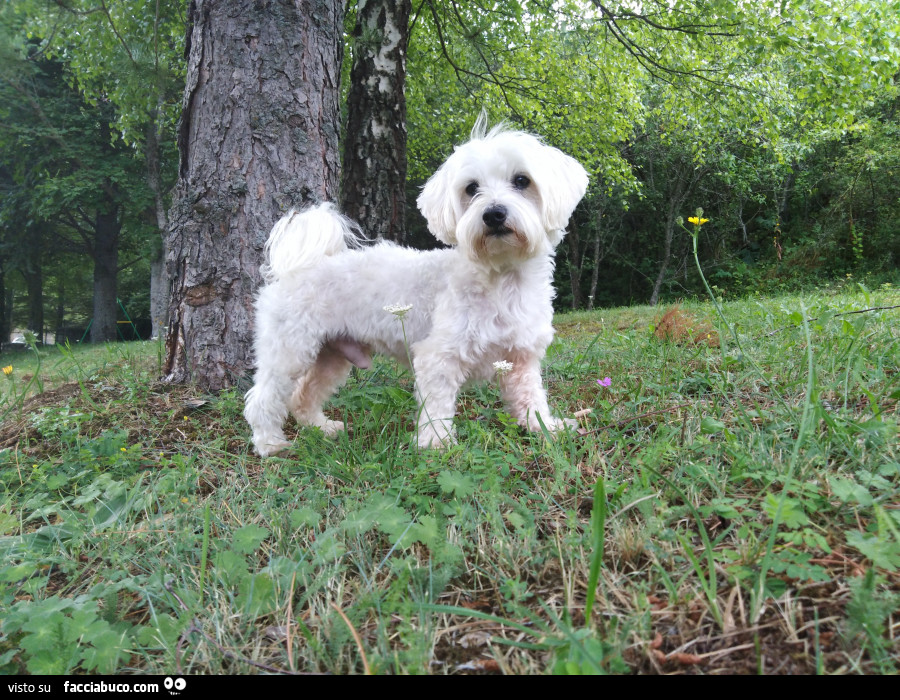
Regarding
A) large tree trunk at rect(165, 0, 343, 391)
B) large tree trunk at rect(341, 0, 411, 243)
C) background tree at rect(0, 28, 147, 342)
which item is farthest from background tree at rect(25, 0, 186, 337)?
background tree at rect(0, 28, 147, 342)

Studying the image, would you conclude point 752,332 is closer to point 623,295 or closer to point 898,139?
point 898,139

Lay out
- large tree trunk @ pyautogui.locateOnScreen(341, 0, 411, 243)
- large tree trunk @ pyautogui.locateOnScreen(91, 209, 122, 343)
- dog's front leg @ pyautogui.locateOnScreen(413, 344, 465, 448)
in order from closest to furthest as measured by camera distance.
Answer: dog's front leg @ pyautogui.locateOnScreen(413, 344, 465, 448) → large tree trunk @ pyautogui.locateOnScreen(341, 0, 411, 243) → large tree trunk @ pyautogui.locateOnScreen(91, 209, 122, 343)

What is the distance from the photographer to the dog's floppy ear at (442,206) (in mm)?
3170

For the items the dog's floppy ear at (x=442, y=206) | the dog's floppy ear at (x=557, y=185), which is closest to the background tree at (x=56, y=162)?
the dog's floppy ear at (x=442, y=206)

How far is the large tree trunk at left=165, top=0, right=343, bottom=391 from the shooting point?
3.75 metres

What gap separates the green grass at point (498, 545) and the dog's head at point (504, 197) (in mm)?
956

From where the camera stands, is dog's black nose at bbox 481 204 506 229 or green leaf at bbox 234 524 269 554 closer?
green leaf at bbox 234 524 269 554

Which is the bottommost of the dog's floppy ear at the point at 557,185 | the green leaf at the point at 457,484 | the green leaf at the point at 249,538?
the green leaf at the point at 249,538

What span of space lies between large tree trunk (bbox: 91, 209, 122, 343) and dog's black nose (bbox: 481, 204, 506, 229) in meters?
22.4

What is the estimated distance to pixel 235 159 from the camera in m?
3.75

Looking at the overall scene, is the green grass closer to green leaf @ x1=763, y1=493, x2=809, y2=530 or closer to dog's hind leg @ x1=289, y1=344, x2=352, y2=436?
green leaf @ x1=763, y1=493, x2=809, y2=530

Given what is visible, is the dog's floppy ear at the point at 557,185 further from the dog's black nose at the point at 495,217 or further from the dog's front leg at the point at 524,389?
the dog's front leg at the point at 524,389
